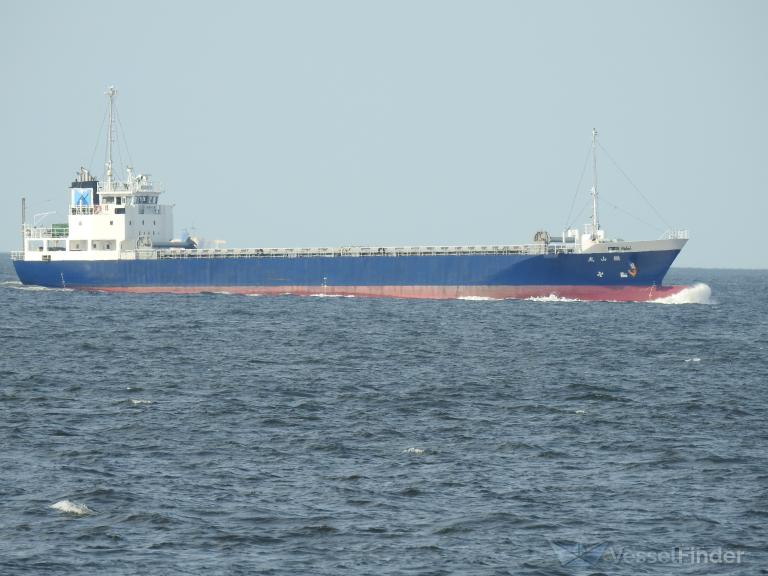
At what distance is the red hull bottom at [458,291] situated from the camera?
84.6 m

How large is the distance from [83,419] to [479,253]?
186 ft

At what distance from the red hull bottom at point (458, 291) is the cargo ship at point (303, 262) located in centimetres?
9

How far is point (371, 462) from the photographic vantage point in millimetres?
28594

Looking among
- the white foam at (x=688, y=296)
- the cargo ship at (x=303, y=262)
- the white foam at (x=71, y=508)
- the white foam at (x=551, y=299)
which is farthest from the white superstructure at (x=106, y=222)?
the white foam at (x=71, y=508)

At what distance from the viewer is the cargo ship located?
83188 millimetres

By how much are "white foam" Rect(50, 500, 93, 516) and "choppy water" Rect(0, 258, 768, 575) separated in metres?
0.06

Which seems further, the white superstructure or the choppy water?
the white superstructure

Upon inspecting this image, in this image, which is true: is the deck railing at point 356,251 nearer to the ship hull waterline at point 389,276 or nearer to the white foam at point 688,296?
the ship hull waterline at point 389,276

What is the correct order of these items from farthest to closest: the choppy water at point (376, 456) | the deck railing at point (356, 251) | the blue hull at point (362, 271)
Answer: the deck railing at point (356, 251) → the blue hull at point (362, 271) → the choppy water at point (376, 456)

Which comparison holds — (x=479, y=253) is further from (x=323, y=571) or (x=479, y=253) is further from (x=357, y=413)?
(x=323, y=571)

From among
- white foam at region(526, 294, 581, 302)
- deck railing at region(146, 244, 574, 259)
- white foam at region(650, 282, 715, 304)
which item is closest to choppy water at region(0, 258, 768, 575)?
white foam at region(526, 294, 581, 302)

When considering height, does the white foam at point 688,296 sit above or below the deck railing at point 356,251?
below

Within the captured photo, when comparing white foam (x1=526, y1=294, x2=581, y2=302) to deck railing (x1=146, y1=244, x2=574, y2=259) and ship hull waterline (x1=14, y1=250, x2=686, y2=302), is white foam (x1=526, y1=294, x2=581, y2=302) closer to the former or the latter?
ship hull waterline (x1=14, y1=250, x2=686, y2=302)

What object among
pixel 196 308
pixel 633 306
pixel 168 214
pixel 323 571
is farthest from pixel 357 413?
pixel 168 214
